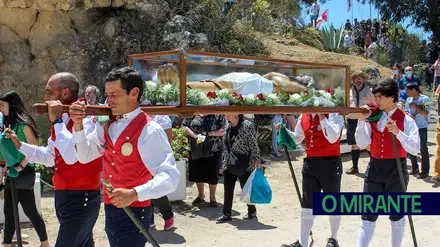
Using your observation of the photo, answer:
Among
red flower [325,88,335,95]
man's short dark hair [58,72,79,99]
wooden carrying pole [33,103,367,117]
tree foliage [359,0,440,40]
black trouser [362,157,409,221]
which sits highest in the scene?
tree foliage [359,0,440,40]

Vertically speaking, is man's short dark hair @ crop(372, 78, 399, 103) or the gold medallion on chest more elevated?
man's short dark hair @ crop(372, 78, 399, 103)

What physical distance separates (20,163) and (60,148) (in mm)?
1668

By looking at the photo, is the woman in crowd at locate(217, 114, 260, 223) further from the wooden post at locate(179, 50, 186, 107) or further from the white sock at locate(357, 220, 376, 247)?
the wooden post at locate(179, 50, 186, 107)

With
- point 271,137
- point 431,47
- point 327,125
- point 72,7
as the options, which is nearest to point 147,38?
point 72,7

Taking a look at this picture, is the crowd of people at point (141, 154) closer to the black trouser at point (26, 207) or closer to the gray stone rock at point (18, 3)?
the black trouser at point (26, 207)

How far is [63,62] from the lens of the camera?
39.8ft

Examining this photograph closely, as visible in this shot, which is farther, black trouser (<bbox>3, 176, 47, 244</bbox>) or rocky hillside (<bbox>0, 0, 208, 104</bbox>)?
rocky hillside (<bbox>0, 0, 208, 104</bbox>)

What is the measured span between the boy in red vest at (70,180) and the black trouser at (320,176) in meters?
2.47

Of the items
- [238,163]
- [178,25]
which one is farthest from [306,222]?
[178,25]

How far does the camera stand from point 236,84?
4777 millimetres

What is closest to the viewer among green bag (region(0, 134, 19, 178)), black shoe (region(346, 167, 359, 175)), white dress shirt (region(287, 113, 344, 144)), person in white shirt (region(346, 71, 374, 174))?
green bag (region(0, 134, 19, 178))

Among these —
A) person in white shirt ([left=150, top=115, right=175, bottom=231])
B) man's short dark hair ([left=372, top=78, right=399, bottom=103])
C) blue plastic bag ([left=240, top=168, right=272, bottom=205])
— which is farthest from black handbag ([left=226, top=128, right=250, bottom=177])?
man's short dark hair ([left=372, top=78, right=399, bottom=103])

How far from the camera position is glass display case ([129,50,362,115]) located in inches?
171

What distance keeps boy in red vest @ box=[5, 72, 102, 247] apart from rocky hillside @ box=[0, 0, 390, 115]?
25.9ft
